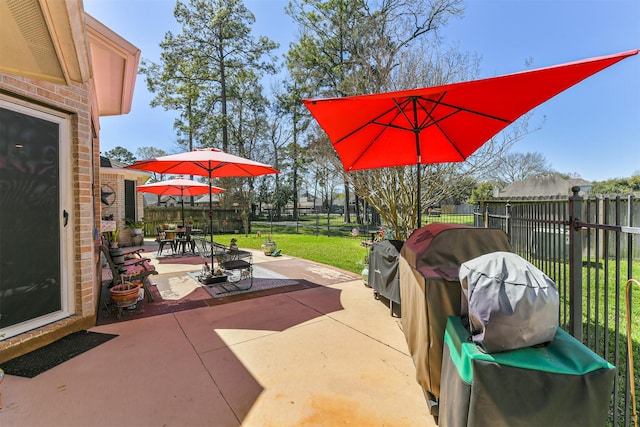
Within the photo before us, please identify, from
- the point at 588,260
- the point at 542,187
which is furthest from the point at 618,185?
the point at 588,260

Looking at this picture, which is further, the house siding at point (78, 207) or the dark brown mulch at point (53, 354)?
the house siding at point (78, 207)

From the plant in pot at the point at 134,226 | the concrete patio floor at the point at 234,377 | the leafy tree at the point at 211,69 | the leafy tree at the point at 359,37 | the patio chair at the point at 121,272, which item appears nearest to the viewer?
the concrete patio floor at the point at 234,377

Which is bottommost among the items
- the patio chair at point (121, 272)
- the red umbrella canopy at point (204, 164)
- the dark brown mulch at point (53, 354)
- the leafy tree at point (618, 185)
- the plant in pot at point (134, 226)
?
the dark brown mulch at point (53, 354)

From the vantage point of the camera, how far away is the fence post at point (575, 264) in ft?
7.33

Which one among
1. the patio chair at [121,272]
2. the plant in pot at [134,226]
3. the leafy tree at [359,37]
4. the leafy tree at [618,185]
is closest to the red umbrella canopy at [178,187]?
the plant in pot at [134,226]

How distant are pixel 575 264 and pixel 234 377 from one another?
116 inches

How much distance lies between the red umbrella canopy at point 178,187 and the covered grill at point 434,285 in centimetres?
774

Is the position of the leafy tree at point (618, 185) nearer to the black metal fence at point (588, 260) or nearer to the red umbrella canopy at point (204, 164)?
the black metal fence at point (588, 260)

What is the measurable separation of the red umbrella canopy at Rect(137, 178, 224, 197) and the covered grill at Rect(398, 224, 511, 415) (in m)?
7.74

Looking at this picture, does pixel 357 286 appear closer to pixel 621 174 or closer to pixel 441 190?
pixel 441 190

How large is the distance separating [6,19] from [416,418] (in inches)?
137

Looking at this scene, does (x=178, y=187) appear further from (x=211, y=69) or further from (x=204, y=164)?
(x=211, y=69)

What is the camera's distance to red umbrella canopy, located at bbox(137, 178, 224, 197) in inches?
369

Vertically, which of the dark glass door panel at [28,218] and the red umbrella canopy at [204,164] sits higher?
the red umbrella canopy at [204,164]
